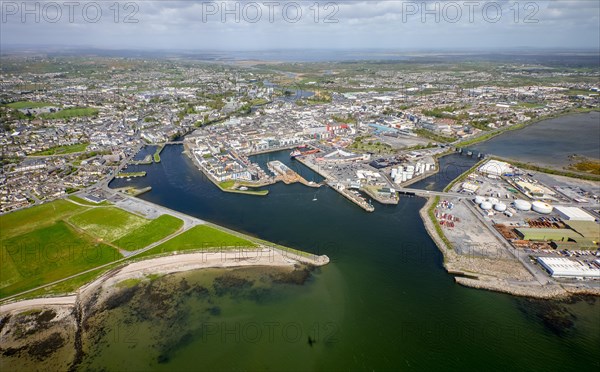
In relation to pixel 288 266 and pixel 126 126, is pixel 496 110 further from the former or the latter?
pixel 126 126

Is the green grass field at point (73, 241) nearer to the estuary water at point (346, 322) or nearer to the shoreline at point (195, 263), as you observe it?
the shoreline at point (195, 263)

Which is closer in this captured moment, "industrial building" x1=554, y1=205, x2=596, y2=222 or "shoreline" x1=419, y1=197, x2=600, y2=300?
"shoreline" x1=419, y1=197, x2=600, y2=300

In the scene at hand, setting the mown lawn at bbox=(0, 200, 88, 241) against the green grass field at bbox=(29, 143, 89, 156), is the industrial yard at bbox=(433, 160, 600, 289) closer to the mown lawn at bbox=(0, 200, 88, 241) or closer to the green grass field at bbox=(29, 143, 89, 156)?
the mown lawn at bbox=(0, 200, 88, 241)

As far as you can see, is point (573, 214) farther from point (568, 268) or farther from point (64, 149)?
point (64, 149)

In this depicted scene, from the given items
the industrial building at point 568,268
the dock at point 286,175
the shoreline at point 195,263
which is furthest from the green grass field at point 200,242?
the industrial building at point 568,268

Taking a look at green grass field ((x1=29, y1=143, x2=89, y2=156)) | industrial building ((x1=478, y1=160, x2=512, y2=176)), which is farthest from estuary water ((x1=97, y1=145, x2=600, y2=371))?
green grass field ((x1=29, y1=143, x2=89, y2=156))

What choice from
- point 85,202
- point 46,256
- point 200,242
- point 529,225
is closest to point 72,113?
point 85,202
